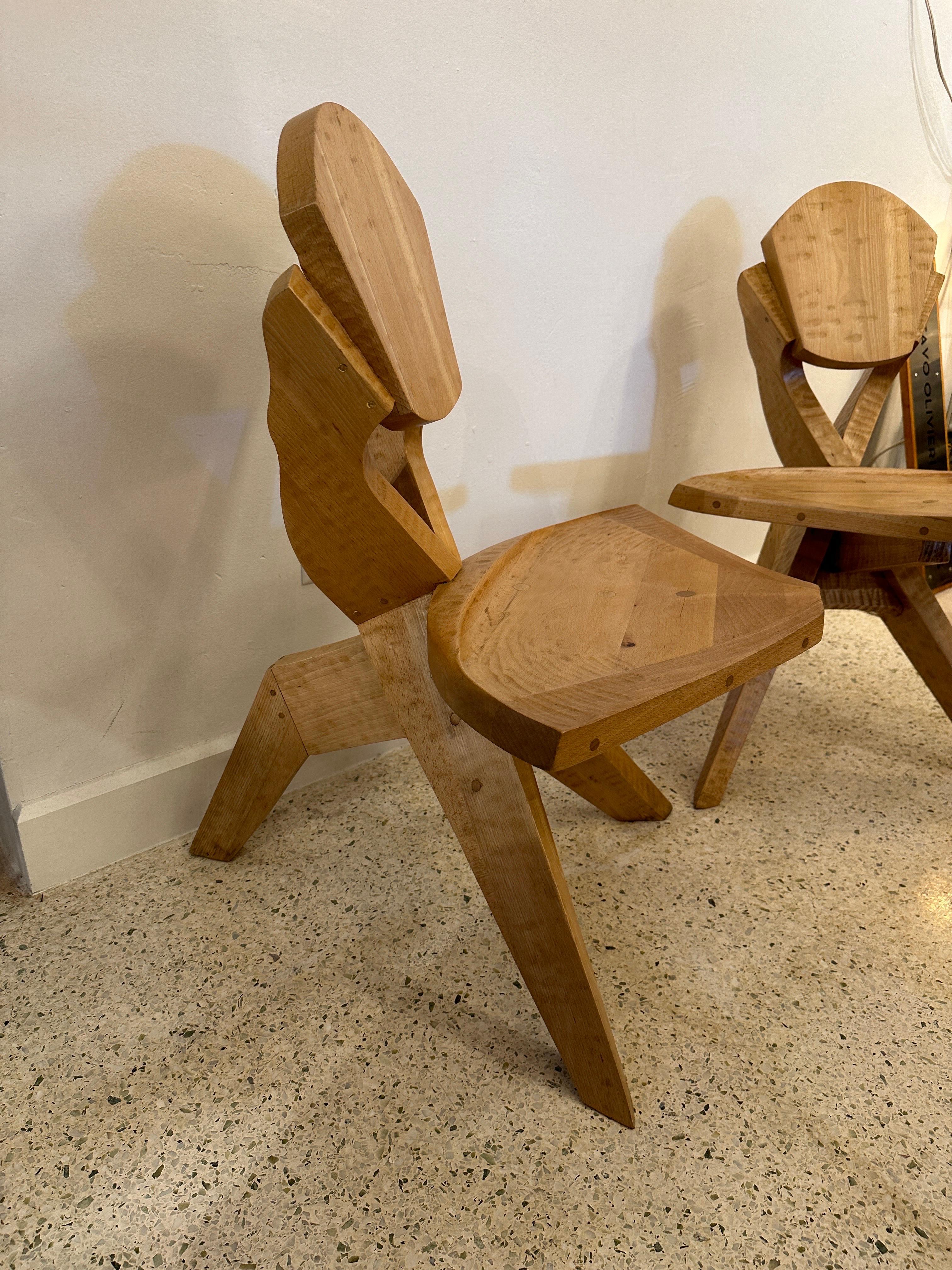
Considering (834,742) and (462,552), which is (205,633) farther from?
(834,742)

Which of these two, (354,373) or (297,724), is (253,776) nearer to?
(297,724)

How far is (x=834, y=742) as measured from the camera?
1556 mm

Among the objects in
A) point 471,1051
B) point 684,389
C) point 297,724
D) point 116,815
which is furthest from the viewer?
point 684,389

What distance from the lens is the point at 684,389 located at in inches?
67.2

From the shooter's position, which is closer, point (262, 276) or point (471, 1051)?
point (471, 1051)

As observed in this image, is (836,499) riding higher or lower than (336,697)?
higher

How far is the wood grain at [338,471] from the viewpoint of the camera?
775 millimetres

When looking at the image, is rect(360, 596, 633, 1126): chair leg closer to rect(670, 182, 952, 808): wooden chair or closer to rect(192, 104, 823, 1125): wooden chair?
rect(192, 104, 823, 1125): wooden chair

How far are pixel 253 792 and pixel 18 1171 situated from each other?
0.49 meters

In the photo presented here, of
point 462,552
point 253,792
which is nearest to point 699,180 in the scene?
point 462,552

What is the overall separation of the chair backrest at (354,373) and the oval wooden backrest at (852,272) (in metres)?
0.71

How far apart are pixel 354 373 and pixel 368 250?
0.17m

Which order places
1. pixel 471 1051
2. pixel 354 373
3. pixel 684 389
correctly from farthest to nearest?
1. pixel 684 389
2. pixel 471 1051
3. pixel 354 373

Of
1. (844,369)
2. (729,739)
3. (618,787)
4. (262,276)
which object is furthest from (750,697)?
(262,276)
